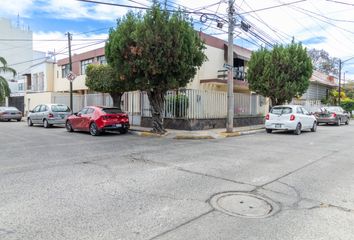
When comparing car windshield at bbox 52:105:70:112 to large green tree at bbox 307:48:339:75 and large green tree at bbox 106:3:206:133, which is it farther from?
large green tree at bbox 307:48:339:75

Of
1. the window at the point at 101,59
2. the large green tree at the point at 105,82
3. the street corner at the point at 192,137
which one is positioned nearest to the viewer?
the street corner at the point at 192,137

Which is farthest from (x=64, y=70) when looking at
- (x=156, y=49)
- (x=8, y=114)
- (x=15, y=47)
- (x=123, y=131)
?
(x=15, y=47)

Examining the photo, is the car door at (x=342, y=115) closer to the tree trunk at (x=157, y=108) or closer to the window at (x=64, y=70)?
the tree trunk at (x=157, y=108)

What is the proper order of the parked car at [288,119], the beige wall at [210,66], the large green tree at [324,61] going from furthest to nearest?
the large green tree at [324,61], the beige wall at [210,66], the parked car at [288,119]

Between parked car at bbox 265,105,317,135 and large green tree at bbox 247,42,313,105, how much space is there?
332cm

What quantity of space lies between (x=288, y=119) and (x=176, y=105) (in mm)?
6319

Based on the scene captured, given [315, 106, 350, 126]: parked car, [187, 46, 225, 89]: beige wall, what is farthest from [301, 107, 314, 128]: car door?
[187, 46, 225, 89]: beige wall

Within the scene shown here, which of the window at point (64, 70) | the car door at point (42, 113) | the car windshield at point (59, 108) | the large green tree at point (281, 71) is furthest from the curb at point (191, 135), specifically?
the window at point (64, 70)

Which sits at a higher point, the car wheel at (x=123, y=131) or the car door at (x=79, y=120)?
the car door at (x=79, y=120)

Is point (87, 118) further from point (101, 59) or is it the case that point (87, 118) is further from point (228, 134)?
point (101, 59)

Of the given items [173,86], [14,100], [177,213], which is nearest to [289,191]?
[177,213]

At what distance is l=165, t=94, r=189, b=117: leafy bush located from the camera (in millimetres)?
18109

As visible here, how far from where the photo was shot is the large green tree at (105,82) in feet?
65.8

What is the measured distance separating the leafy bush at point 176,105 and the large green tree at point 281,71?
649 centimetres
